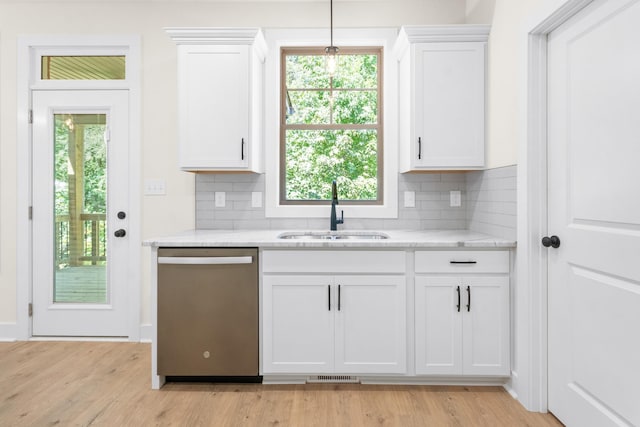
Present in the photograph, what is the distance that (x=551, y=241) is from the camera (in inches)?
81.3

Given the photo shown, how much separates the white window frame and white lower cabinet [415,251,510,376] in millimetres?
851

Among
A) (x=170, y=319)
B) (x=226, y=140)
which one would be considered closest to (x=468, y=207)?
(x=226, y=140)

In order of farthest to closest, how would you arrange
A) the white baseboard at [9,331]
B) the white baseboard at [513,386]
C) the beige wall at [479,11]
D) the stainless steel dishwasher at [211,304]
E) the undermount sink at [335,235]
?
the white baseboard at [9,331] → the undermount sink at [335,235] → the beige wall at [479,11] → the stainless steel dishwasher at [211,304] → the white baseboard at [513,386]

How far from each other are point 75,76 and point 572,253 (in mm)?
3570

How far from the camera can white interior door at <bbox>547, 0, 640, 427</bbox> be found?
1.57 m

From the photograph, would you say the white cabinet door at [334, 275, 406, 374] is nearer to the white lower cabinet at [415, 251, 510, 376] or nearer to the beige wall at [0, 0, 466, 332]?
the white lower cabinet at [415, 251, 510, 376]

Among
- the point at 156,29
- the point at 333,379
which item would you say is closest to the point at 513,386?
the point at 333,379

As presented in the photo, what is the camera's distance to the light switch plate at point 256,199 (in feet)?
10.2

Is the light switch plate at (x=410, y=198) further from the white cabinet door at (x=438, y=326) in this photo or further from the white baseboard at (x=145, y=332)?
the white baseboard at (x=145, y=332)

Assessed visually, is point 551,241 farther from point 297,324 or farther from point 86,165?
point 86,165

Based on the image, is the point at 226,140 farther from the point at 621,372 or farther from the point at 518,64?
the point at 621,372

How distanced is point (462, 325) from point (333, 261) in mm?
820

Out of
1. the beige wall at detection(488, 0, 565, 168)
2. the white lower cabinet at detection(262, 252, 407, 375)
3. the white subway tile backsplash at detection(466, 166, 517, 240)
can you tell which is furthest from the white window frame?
the white lower cabinet at detection(262, 252, 407, 375)

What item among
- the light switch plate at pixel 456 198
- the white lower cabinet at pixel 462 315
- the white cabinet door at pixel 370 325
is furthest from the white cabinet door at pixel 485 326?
the light switch plate at pixel 456 198
